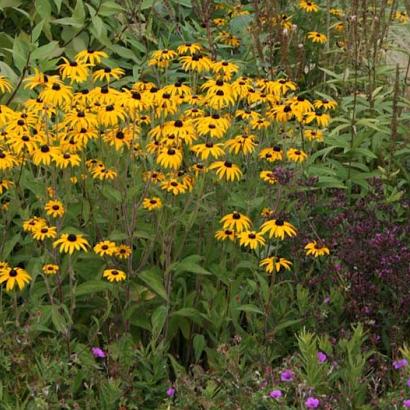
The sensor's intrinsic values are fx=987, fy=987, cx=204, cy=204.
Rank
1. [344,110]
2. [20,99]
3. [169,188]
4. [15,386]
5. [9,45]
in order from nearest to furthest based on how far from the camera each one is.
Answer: [15,386] < [169,188] < [20,99] < [344,110] < [9,45]

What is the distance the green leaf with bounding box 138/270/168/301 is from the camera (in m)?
3.43

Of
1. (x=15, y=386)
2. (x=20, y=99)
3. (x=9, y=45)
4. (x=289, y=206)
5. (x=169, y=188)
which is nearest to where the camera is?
(x=15, y=386)

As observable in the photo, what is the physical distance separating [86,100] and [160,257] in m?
0.68

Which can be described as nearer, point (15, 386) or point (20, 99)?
point (15, 386)

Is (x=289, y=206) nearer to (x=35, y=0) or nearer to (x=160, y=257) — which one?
(x=160, y=257)

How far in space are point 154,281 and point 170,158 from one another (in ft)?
1.42

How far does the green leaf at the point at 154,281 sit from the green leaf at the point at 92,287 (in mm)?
128

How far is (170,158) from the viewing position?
3449mm

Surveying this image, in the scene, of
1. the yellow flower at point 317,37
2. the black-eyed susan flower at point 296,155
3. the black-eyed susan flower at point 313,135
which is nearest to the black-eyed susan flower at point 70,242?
the black-eyed susan flower at point 296,155

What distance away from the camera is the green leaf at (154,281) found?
11.2 feet

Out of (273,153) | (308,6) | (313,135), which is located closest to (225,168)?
(273,153)

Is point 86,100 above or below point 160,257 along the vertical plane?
above

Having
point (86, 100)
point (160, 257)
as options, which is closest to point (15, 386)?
point (160, 257)

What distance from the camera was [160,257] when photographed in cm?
354
